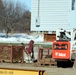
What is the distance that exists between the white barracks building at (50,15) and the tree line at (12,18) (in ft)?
99.5

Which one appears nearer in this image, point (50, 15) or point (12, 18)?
point (50, 15)

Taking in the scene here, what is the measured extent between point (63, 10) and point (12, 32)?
34.1 metres

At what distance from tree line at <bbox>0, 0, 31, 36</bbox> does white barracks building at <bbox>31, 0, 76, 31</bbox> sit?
3034 cm

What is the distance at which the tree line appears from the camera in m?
70.7

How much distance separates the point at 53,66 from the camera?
21969 millimetres

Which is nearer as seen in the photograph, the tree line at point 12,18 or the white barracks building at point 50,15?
the white barracks building at point 50,15

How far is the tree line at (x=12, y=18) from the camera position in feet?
232

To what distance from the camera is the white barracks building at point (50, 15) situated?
38562mm

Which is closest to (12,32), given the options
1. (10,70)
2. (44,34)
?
(44,34)

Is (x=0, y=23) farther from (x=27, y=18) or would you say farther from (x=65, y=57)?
(x=65, y=57)

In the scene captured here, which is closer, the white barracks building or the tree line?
the white barracks building

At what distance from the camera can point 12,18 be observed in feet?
236

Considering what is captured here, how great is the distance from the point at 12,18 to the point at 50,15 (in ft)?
108

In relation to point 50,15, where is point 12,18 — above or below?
below
